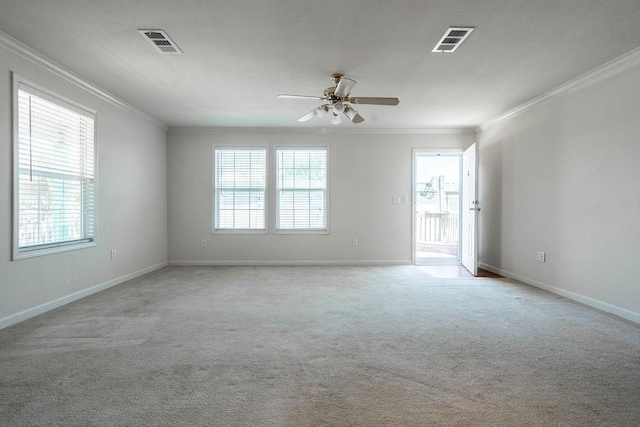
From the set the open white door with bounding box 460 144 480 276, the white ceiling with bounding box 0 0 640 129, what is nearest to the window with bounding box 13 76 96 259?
the white ceiling with bounding box 0 0 640 129

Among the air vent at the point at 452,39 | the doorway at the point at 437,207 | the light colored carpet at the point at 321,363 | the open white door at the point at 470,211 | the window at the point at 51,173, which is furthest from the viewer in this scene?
the doorway at the point at 437,207

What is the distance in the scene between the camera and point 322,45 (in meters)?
3.01

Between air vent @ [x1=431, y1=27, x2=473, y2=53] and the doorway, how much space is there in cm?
504

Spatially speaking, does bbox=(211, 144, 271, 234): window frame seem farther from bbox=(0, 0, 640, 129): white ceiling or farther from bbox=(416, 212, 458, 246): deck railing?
bbox=(416, 212, 458, 246): deck railing

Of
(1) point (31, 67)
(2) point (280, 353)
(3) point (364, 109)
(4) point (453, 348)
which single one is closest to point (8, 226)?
(1) point (31, 67)

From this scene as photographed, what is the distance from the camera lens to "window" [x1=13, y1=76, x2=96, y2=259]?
3152mm

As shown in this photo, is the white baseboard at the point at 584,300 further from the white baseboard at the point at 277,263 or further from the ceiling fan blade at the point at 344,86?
the ceiling fan blade at the point at 344,86

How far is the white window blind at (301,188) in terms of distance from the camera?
6.22 m

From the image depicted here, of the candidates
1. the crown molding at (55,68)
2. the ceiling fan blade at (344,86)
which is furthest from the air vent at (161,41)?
the ceiling fan blade at (344,86)

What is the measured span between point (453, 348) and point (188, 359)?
1869mm

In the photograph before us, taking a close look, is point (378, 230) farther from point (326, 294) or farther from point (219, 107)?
point (219, 107)

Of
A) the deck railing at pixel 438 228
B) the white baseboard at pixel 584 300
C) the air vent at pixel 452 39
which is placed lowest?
the white baseboard at pixel 584 300

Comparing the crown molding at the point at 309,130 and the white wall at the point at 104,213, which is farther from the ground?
the crown molding at the point at 309,130

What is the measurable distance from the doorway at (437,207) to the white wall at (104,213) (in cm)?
555
